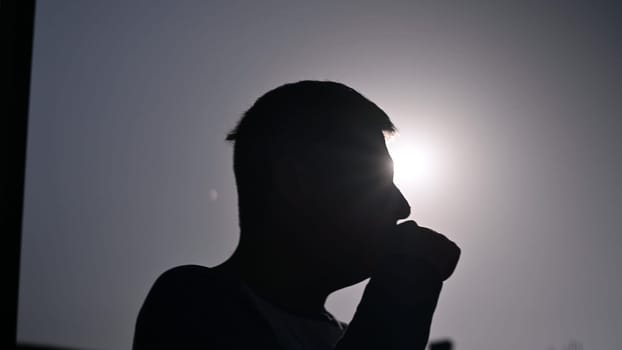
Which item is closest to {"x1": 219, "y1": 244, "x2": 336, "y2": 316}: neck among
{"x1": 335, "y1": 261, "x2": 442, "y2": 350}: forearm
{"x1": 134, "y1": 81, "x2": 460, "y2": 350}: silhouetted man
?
{"x1": 134, "y1": 81, "x2": 460, "y2": 350}: silhouetted man

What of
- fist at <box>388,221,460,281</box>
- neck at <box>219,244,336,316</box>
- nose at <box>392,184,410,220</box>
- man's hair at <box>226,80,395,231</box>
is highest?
man's hair at <box>226,80,395,231</box>

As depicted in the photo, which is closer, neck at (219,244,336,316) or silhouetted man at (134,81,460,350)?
silhouetted man at (134,81,460,350)

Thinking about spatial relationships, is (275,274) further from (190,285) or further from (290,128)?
(290,128)

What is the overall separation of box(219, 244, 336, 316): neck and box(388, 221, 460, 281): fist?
0.24 m

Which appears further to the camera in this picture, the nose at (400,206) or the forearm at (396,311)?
the nose at (400,206)

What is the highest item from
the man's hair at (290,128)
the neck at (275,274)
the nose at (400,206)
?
the man's hair at (290,128)

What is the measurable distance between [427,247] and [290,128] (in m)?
0.41

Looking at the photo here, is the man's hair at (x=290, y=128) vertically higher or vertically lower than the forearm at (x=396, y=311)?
higher

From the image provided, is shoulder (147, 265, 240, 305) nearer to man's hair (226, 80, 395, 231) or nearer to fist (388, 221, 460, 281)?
man's hair (226, 80, 395, 231)

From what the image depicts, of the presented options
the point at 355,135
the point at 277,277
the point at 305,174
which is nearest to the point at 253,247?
the point at 277,277

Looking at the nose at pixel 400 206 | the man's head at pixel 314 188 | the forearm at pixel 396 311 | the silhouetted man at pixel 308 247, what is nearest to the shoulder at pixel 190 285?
the silhouetted man at pixel 308 247

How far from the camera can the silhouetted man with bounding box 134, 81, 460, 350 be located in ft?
3.53

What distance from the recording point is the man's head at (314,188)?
1.27 m

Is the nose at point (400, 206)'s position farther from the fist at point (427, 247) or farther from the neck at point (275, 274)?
the neck at point (275, 274)
